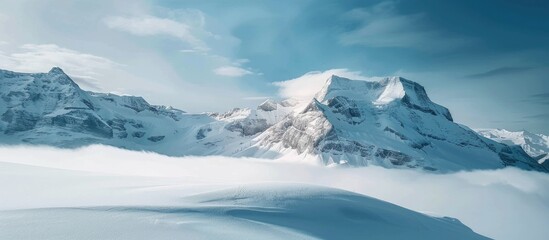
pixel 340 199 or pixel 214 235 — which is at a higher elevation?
pixel 340 199

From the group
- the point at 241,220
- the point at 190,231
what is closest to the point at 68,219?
the point at 190,231

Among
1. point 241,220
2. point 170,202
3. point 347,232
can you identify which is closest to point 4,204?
point 170,202

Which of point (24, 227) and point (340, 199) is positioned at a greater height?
point (340, 199)

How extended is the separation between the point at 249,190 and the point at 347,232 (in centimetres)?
870

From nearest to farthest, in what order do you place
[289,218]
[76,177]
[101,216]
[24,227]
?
[24,227]
[101,216]
[289,218]
[76,177]

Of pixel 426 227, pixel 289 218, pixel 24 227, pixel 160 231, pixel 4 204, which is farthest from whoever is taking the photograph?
pixel 426 227

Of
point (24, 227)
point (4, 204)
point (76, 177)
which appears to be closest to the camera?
point (24, 227)

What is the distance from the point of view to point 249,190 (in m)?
31.5

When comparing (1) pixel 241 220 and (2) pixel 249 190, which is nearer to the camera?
(1) pixel 241 220

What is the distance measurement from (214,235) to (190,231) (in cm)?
138

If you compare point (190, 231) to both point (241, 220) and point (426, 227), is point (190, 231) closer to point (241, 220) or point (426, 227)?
point (241, 220)

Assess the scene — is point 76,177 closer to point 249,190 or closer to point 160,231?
point 249,190

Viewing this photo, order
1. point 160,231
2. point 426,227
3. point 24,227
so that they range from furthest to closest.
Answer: point 426,227 → point 160,231 → point 24,227

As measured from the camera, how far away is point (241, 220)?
2505 centimetres
